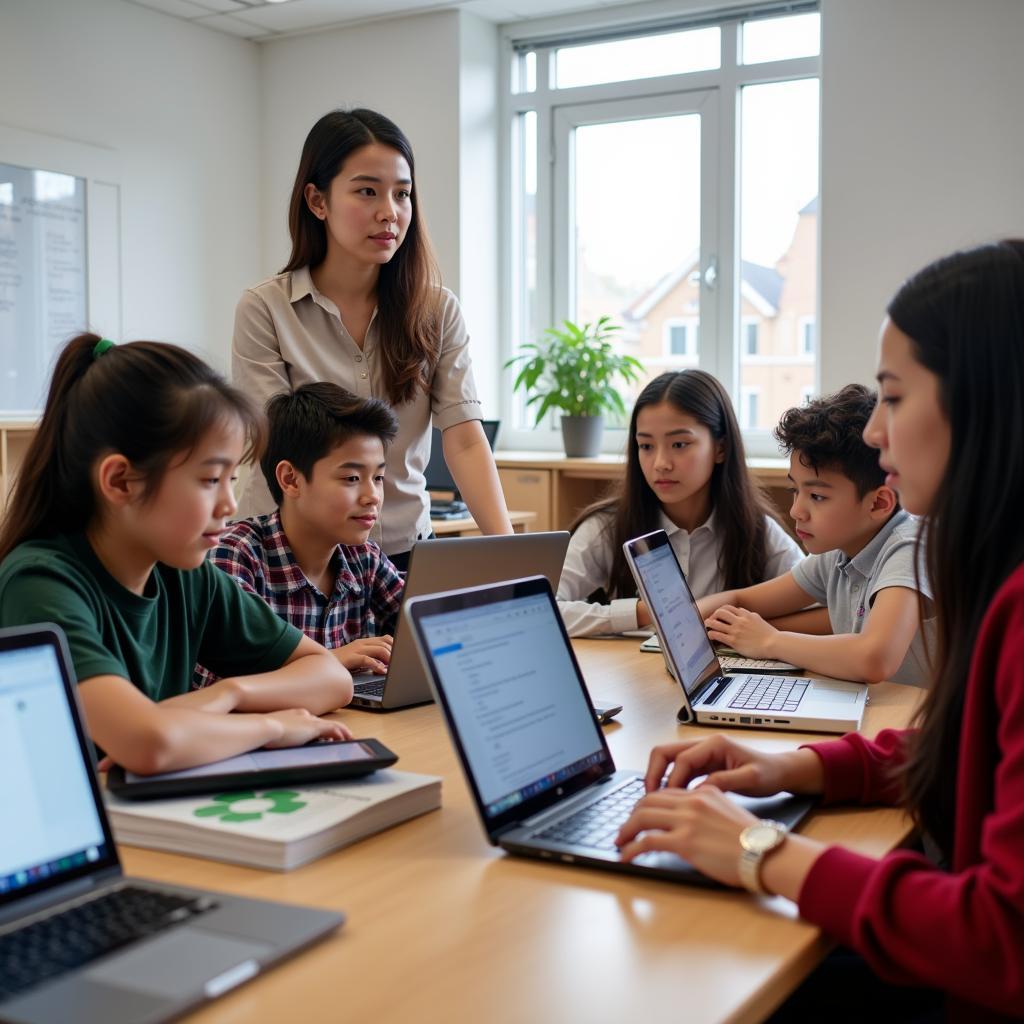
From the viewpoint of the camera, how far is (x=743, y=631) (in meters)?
2.02

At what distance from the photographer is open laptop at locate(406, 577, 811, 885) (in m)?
1.07

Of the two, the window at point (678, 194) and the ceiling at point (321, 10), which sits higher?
the ceiling at point (321, 10)

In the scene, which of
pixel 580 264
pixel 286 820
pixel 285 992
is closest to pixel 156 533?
pixel 286 820

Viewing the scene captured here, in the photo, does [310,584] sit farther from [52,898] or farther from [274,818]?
[52,898]

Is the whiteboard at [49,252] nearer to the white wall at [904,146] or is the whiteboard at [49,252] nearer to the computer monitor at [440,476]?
the computer monitor at [440,476]

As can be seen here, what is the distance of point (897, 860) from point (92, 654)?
80 centimetres

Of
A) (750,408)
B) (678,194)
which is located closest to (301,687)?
(750,408)

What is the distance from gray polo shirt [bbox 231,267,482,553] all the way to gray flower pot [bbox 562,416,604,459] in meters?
2.21

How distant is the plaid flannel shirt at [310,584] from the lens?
2.03 metres

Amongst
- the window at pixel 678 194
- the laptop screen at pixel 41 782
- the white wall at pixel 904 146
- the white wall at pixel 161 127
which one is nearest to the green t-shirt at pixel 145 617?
the laptop screen at pixel 41 782

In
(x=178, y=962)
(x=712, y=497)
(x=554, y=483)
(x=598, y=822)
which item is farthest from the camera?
(x=554, y=483)

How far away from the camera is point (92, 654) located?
1.25 metres

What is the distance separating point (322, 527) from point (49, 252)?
2971 mm

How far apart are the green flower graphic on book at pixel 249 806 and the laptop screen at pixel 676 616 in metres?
0.63
